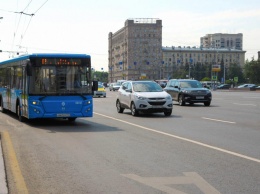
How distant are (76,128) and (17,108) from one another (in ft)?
14.1

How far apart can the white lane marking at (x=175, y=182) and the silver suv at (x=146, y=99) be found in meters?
13.0

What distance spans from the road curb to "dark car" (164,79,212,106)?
1888cm

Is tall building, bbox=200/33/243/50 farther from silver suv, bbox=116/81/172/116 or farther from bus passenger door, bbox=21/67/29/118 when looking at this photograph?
bus passenger door, bbox=21/67/29/118

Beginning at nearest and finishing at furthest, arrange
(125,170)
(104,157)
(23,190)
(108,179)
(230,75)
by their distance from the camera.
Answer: (23,190)
(108,179)
(125,170)
(104,157)
(230,75)

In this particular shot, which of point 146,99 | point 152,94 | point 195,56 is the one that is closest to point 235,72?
point 195,56

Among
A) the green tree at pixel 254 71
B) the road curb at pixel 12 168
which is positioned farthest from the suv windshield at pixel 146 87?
the green tree at pixel 254 71

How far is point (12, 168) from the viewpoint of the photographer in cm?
822

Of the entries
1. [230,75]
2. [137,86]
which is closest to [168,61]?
[230,75]

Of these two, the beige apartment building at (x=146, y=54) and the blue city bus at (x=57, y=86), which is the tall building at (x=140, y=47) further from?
the blue city bus at (x=57, y=86)

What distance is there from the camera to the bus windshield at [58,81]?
16.1m

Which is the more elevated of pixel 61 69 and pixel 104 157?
pixel 61 69

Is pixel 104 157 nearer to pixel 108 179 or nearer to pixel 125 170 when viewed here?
pixel 125 170

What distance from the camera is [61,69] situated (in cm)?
1638

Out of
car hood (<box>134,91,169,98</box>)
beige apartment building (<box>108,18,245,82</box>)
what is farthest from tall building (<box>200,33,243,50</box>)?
car hood (<box>134,91,169,98</box>)
